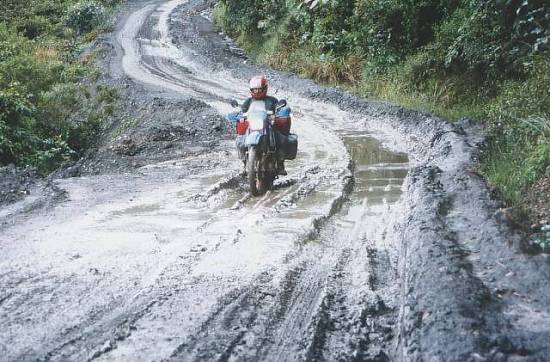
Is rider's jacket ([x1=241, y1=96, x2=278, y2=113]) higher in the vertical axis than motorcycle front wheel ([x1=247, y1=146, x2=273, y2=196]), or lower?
higher

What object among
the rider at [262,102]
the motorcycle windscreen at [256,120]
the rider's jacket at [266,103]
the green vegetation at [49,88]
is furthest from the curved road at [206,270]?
the green vegetation at [49,88]

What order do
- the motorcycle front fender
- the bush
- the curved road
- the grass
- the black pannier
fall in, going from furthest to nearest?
the bush → the black pannier → the motorcycle front fender → the grass → the curved road

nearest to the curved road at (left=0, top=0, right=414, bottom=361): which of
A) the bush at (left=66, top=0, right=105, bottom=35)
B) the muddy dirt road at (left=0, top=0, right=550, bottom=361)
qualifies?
the muddy dirt road at (left=0, top=0, right=550, bottom=361)

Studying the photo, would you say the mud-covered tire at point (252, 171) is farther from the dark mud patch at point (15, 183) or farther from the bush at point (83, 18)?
the bush at point (83, 18)

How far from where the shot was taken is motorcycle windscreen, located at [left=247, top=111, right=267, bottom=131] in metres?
7.41

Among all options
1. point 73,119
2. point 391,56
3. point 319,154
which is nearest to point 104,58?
point 73,119

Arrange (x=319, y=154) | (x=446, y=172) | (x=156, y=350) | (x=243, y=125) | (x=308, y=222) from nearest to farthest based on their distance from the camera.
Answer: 1. (x=156, y=350)
2. (x=308, y=222)
3. (x=446, y=172)
4. (x=243, y=125)
5. (x=319, y=154)

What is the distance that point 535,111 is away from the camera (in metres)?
7.90

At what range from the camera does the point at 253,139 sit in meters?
7.29

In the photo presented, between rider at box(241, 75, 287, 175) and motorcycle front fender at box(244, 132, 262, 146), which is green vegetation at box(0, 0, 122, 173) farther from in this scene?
motorcycle front fender at box(244, 132, 262, 146)

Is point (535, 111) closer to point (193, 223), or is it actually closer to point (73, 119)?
point (193, 223)

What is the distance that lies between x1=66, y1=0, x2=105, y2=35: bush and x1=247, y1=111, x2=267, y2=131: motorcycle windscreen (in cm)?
2895

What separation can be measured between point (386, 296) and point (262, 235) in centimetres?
173

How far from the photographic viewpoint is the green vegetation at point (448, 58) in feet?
23.3
